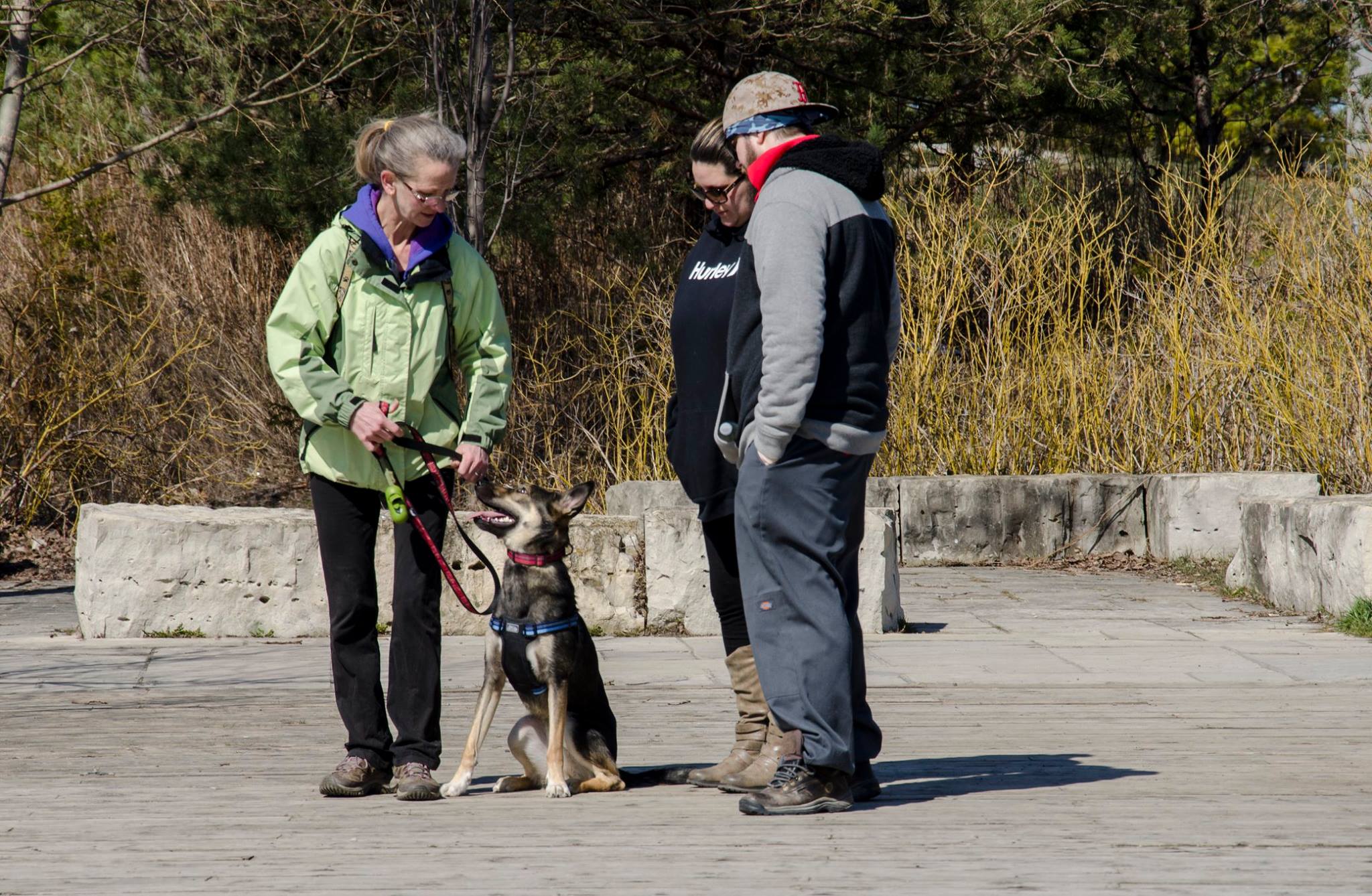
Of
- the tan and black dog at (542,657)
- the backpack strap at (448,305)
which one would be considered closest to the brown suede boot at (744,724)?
the tan and black dog at (542,657)

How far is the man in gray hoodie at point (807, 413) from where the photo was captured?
423 cm

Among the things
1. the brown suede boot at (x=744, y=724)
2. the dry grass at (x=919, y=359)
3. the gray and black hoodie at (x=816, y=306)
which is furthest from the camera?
the dry grass at (x=919, y=359)

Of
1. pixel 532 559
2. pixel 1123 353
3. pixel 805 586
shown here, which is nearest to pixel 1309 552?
pixel 1123 353

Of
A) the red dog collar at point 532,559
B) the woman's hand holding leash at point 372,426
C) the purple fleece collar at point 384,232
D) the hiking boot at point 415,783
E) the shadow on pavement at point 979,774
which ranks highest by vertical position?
the purple fleece collar at point 384,232

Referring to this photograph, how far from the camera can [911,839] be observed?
4.14 meters

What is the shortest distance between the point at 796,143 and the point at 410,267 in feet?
3.91

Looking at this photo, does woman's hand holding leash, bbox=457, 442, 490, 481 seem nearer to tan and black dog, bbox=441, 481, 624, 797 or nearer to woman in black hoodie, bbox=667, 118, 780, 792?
tan and black dog, bbox=441, 481, 624, 797

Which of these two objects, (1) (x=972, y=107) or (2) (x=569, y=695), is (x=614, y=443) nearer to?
(1) (x=972, y=107)

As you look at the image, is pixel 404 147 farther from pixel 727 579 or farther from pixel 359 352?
pixel 727 579

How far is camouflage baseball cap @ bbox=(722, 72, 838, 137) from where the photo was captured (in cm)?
448

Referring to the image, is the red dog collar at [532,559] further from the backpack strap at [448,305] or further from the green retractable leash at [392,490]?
the backpack strap at [448,305]

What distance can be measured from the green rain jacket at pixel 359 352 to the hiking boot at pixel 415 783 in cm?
85

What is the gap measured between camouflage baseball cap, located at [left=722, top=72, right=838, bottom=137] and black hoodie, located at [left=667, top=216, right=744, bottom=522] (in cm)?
39

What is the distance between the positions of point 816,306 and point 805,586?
2.57 feet
